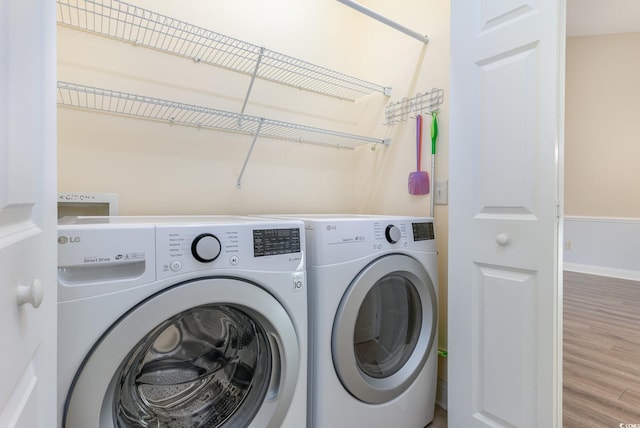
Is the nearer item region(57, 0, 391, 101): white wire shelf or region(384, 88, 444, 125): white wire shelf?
region(57, 0, 391, 101): white wire shelf

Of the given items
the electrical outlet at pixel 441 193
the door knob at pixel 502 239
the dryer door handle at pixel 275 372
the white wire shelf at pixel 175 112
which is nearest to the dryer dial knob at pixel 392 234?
the door knob at pixel 502 239

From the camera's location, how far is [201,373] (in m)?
1.06

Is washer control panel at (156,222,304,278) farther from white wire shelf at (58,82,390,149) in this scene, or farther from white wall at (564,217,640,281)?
white wall at (564,217,640,281)

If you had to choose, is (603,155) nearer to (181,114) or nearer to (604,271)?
(604,271)

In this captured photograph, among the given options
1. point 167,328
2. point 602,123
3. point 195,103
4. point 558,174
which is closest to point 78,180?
point 195,103

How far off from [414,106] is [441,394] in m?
1.51

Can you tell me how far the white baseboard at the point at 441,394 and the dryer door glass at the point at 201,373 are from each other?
996mm

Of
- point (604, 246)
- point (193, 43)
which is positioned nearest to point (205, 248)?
point (193, 43)

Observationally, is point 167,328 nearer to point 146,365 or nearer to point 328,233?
point 146,365

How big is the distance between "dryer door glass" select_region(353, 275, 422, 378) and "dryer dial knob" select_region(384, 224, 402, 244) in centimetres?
16

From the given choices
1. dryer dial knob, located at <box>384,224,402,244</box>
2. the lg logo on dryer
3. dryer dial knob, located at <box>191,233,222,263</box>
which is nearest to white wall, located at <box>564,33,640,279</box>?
dryer dial knob, located at <box>384,224,402,244</box>

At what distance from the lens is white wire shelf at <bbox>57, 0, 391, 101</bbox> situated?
50.9 inches

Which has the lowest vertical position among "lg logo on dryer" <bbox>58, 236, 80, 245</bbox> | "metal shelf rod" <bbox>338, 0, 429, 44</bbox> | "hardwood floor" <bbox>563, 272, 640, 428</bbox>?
"hardwood floor" <bbox>563, 272, 640, 428</bbox>

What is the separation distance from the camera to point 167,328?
94 centimetres
